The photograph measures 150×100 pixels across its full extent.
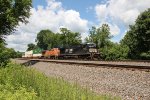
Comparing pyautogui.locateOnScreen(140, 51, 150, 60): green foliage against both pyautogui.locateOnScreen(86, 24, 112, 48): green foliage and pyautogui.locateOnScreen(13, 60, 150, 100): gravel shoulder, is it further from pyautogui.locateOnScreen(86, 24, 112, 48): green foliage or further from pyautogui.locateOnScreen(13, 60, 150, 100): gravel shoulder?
pyautogui.locateOnScreen(86, 24, 112, 48): green foliage

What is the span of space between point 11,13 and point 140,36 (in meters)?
20.0

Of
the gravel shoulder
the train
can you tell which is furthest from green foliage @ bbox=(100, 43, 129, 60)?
the gravel shoulder

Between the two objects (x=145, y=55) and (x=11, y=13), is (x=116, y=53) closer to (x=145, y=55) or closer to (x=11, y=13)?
(x=145, y=55)

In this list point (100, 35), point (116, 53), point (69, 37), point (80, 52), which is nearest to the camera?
point (80, 52)

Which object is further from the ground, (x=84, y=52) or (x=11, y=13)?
(x=11, y=13)

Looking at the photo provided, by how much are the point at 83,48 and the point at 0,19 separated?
43.2ft

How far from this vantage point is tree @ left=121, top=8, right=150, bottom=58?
1766 inches

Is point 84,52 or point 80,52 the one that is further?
point 80,52

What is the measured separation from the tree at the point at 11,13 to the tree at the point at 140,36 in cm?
1675

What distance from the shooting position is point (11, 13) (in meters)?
38.5

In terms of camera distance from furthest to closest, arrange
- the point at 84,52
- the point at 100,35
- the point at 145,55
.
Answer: the point at 100,35
the point at 84,52
the point at 145,55

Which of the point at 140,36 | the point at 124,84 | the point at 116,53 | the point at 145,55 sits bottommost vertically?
the point at 124,84

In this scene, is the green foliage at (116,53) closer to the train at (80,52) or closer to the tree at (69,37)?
the train at (80,52)

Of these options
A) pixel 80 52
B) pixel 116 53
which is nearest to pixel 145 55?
pixel 116 53
